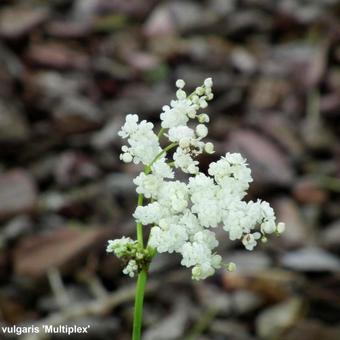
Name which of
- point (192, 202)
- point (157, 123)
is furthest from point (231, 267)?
point (157, 123)

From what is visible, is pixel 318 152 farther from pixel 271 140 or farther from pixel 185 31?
pixel 185 31

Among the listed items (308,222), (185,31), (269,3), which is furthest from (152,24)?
(308,222)

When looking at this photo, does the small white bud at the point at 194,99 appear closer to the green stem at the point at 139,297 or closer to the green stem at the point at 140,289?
the green stem at the point at 140,289

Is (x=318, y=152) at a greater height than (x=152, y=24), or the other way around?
(x=152, y=24)

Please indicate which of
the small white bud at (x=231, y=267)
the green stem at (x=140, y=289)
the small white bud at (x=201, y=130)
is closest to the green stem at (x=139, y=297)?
the green stem at (x=140, y=289)

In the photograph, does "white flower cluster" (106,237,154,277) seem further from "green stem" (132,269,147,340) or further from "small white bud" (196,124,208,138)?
"small white bud" (196,124,208,138)
